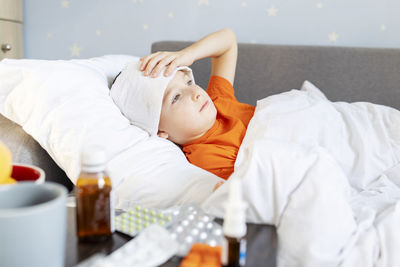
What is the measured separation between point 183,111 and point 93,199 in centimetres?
64

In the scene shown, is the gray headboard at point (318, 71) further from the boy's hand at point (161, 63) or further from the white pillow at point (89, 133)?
the white pillow at point (89, 133)

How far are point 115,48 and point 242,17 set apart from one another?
66cm

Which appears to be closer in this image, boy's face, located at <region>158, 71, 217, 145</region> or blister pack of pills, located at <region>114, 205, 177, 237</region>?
blister pack of pills, located at <region>114, 205, 177, 237</region>

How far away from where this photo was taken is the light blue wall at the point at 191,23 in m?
1.66

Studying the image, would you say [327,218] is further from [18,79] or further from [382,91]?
[382,91]

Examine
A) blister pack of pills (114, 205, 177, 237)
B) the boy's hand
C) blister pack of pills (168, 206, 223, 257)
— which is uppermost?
the boy's hand

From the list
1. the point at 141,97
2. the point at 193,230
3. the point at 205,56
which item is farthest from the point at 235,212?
the point at 205,56

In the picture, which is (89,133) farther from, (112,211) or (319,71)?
(319,71)

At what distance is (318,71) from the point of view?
1.55 metres

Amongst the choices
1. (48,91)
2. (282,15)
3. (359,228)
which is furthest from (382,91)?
(48,91)

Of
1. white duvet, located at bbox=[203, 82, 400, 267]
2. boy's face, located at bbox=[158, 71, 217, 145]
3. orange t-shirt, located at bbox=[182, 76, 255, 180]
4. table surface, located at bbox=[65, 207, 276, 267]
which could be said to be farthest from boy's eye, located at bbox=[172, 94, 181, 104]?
table surface, located at bbox=[65, 207, 276, 267]

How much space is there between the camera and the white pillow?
0.82m

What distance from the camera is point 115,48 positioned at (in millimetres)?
1991

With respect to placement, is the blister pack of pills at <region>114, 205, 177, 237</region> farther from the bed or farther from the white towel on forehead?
the white towel on forehead
